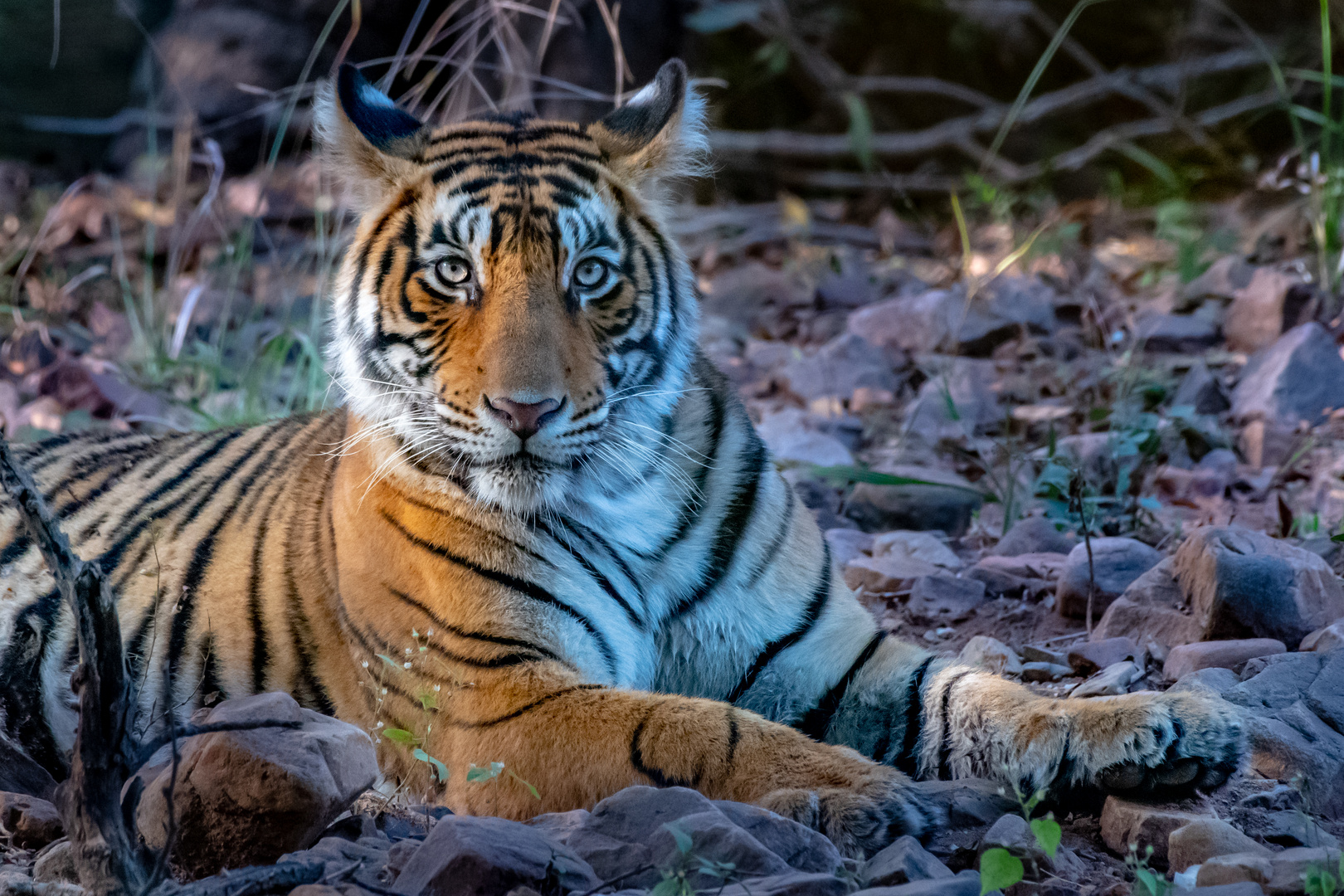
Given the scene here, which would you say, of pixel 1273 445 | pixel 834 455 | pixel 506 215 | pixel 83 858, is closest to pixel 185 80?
pixel 834 455

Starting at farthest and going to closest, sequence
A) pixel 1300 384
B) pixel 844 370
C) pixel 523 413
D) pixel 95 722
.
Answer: pixel 844 370 < pixel 1300 384 < pixel 523 413 < pixel 95 722

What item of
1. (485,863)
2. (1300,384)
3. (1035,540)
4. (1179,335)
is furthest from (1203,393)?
(485,863)

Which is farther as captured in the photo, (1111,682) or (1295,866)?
(1111,682)

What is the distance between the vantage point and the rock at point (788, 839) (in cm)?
191

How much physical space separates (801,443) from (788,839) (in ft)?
9.18

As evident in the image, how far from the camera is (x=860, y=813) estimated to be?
210 centimetres

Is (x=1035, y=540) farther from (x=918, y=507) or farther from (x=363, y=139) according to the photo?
(x=363, y=139)

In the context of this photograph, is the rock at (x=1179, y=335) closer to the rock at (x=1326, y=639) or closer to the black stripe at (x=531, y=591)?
the rock at (x=1326, y=639)

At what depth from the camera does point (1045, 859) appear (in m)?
1.96

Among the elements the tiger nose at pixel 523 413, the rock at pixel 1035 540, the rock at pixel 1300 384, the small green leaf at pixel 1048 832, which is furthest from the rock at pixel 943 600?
the small green leaf at pixel 1048 832

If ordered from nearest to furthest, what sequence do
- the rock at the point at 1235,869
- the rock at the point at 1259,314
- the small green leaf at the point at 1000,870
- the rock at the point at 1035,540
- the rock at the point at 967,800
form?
the small green leaf at the point at 1000,870 → the rock at the point at 1235,869 → the rock at the point at 967,800 → the rock at the point at 1035,540 → the rock at the point at 1259,314

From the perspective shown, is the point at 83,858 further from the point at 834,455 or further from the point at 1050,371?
→ the point at 1050,371

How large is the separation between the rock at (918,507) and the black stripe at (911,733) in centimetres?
133

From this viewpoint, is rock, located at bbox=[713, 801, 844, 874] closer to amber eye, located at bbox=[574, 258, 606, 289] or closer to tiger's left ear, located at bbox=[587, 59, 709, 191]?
amber eye, located at bbox=[574, 258, 606, 289]
